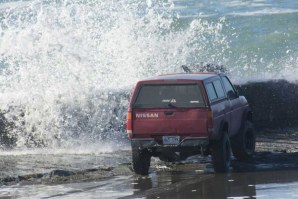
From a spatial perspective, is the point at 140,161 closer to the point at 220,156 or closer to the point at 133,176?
the point at 133,176

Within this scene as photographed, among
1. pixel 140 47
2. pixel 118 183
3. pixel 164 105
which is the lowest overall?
pixel 118 183

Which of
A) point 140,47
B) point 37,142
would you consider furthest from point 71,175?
point 140,47

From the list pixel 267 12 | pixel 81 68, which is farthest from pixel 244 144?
pixel 267 12

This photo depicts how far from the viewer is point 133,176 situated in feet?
58.0

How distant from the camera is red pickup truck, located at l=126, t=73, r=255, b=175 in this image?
17297mm

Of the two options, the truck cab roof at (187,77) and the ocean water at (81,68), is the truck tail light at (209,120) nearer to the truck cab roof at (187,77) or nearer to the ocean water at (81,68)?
the truck cab roof at (187,77)

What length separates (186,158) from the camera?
62.8 ft

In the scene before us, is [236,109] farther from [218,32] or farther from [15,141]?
[218,32]

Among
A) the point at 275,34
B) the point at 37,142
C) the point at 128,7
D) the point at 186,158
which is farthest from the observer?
the point at 275,34

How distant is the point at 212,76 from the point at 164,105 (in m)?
1.35

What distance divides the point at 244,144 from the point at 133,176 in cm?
253

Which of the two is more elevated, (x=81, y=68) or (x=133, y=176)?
(x=81, y=68)

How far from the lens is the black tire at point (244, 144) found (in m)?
19.0

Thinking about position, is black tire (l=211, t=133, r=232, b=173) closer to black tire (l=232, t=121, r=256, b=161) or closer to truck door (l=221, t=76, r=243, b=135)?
truck door (l=221, t=76, r=243, b=135)
